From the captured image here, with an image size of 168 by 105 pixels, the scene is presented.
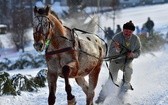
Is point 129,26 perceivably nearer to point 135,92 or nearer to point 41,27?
point 135,92

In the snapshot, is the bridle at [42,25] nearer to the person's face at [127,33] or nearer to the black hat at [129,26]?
the black hat at [129,26]

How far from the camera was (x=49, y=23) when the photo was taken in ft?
21.6

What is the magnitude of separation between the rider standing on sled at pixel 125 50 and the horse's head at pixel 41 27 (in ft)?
9.63

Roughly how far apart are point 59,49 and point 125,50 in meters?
2.89

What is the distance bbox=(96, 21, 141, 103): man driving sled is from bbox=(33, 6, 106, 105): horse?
1.60 m

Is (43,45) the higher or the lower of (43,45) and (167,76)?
the higher

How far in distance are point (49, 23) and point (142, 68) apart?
864 cm

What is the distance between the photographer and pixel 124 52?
9.39 m

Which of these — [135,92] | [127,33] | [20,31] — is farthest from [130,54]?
[20,31]

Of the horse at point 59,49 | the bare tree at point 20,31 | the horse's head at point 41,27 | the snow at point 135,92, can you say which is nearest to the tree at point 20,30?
the bare tree at point 20,31

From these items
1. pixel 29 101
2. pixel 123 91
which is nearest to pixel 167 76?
pixel 123 91

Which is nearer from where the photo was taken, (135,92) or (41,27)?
(41,27)

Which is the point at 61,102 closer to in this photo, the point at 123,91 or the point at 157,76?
the point at 123,91

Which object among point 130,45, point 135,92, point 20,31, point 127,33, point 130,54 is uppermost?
point 127,33
